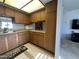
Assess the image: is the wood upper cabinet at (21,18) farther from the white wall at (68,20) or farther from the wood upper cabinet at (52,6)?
the white wall at (68,20)

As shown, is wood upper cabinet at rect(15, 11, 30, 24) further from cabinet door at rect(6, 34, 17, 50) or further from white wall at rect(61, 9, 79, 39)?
white wall at rect(61, 9, 79, 39)

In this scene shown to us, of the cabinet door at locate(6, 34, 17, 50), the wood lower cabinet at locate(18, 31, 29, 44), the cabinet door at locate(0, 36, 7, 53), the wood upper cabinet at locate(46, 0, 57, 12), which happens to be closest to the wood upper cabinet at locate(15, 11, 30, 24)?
the wood lower cabinet at locate(18, 31, 29, 44)

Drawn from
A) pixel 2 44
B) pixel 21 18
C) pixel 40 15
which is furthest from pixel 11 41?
pixel 40 15

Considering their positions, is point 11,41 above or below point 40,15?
below

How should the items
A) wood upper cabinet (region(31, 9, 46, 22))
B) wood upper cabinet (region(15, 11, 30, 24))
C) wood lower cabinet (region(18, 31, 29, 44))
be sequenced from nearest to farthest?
wood upper cabinet (region(31, 9, 46, 22)), wood lower cabinet (region(18, 31, 29, 44)), wood upper cabinet (region(15, 11, 30, 24))

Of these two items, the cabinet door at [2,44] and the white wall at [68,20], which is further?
the white wall at [68,20]

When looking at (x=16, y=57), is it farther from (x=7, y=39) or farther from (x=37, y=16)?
(x=37, y=16)

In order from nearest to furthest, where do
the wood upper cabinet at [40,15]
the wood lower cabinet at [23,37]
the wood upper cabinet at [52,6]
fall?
the wood upper cabinet at [52,6] → the wood upper cabinet at [40,15] → the wood lower cabinet at [23,37]

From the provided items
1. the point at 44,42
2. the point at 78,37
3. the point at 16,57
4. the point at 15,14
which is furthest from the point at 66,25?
the point at 16,57

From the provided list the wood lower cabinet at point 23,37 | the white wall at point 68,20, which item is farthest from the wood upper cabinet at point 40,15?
the white wall at point 68,20

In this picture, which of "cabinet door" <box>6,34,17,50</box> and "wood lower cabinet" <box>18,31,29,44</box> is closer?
"cabinet door" <box>6,34,17,50</box>

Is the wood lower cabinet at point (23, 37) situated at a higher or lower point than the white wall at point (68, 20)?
lower

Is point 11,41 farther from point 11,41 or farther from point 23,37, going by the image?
point 23,37

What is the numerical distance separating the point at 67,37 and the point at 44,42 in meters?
3.33
